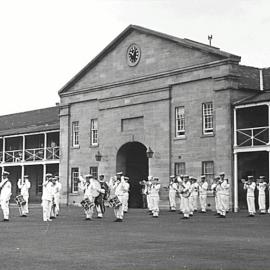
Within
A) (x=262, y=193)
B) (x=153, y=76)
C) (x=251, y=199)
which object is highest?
(x=153, y=76)

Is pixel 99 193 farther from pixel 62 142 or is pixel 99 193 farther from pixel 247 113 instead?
pixel 62 142

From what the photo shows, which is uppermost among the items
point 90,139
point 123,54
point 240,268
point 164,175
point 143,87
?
point 123,54

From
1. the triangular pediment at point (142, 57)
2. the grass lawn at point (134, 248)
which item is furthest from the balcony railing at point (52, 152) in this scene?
the grass lawn at point (134, 248)

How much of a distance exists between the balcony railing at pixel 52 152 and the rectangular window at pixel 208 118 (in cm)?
1448

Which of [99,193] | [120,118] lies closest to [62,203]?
[120,118]

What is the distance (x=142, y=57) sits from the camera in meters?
36.0

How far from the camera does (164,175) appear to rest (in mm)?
34000

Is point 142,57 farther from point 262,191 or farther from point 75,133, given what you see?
point 262,191

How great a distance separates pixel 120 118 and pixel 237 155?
8.91 metres

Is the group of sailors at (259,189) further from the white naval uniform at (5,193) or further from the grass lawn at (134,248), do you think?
the white naval uniform at (5,193)

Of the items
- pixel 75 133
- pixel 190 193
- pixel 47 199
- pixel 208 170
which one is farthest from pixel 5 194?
pixel 75 133

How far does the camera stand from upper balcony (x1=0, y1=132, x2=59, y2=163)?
146 feet

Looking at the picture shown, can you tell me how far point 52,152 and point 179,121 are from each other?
13.1 metres

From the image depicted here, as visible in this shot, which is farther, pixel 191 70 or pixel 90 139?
pixel 90 139
